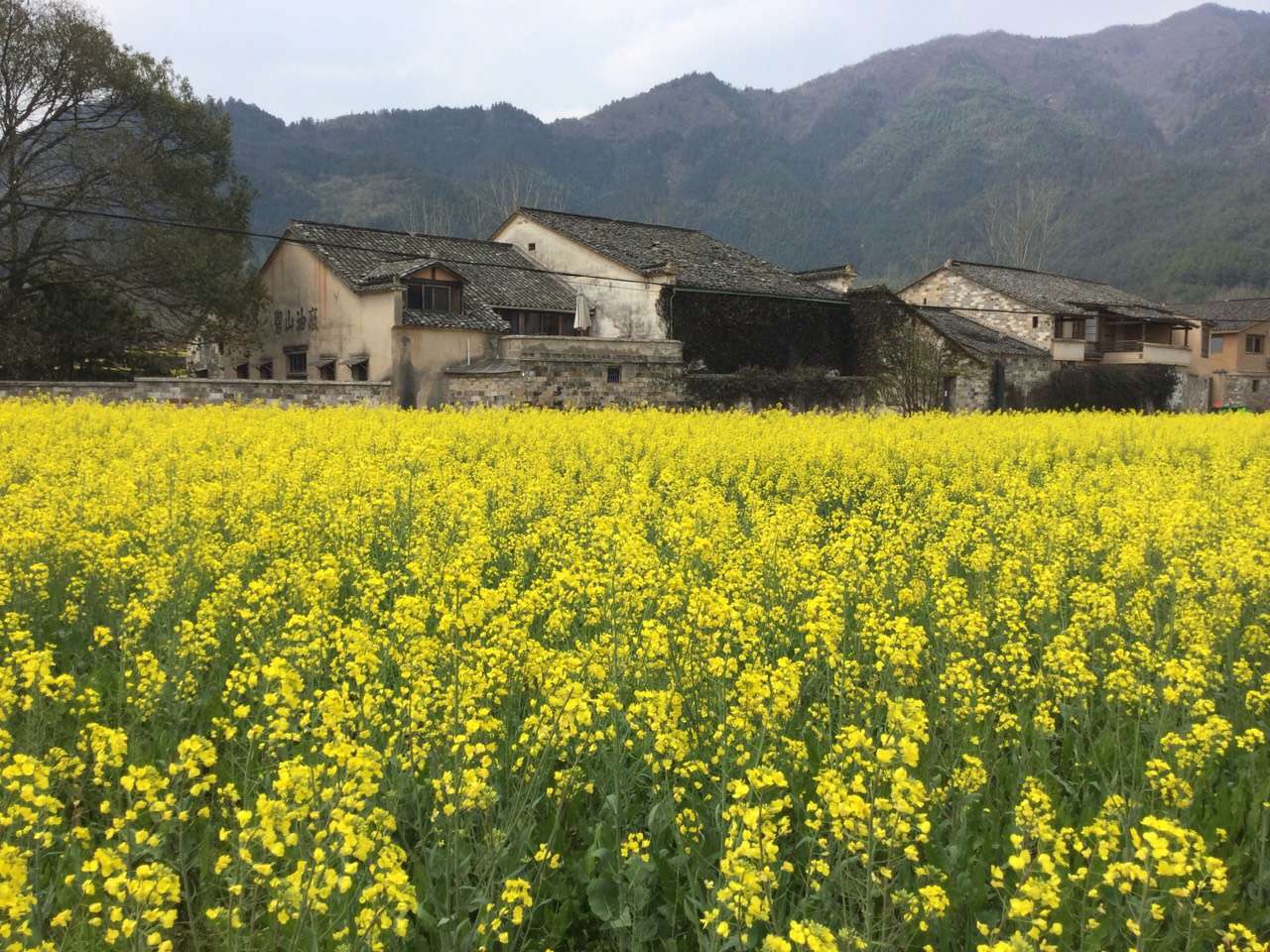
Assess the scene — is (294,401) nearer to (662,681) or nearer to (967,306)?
(662,681)

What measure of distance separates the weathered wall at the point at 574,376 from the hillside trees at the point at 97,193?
844 centimetres

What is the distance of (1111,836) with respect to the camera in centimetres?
250

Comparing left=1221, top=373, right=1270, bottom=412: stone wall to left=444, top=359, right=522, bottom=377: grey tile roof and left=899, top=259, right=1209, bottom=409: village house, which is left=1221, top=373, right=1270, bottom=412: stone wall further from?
left=444, top=359, right=522, bottom=377: grey tile roof

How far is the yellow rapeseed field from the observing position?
233 cm

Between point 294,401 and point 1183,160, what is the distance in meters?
95.5

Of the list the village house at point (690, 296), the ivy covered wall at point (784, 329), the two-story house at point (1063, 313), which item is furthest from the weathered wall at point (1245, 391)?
the village house at point (690, 296)

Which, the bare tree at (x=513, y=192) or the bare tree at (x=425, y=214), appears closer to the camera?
the bare tree at (x=425, y=214)

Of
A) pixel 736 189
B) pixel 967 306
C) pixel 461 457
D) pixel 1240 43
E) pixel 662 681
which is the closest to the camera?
pixel 662 681

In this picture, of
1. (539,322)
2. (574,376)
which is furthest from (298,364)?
(574,376)

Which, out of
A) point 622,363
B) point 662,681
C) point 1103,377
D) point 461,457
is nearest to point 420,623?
point 662,681

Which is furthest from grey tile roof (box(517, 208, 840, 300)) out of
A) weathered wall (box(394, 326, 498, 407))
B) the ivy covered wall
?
weathered wall (box(394, 326, 498, 407))

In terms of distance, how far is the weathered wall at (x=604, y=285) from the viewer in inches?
1161

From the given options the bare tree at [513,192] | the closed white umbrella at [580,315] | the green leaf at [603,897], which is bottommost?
the green leaf at [603,897]

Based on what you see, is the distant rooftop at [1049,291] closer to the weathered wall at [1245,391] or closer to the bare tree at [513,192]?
the weathered wall at [1245,391]
